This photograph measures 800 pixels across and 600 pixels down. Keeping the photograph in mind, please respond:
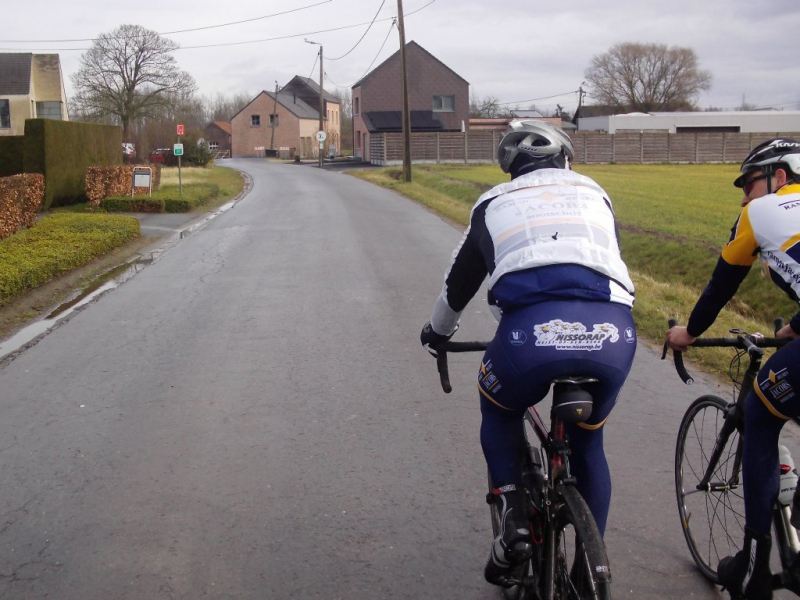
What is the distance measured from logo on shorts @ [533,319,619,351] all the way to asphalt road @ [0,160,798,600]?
1.39 meters

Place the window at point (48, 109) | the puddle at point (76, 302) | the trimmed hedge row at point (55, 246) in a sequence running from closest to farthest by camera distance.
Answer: the puddle at point (76, 302) < the trimmed hedge row at point (55, 246) < the window at point (48, 109)

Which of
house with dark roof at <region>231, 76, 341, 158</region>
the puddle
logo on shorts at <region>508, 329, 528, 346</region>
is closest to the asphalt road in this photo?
the puddle

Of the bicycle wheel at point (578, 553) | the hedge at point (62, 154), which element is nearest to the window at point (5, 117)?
the hedge at point (62, 154)

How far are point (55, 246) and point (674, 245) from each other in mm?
10015

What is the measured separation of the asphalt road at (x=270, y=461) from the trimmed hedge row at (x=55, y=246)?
159 cm

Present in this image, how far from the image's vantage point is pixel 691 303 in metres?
9.53

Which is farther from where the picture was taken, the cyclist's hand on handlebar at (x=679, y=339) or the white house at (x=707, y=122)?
the white house at (x=707, y=122)

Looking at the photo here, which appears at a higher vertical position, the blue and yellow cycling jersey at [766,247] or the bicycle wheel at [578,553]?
the blue and yellow cycling jersey at [766,247]

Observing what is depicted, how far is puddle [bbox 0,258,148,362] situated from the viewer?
812cm

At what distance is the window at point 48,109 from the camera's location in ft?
164

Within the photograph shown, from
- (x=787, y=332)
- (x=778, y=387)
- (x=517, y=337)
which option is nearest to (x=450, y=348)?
(x=517, y=337)

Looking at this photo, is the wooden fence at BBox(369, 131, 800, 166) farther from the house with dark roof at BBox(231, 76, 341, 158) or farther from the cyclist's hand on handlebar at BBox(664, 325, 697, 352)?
the cyclist's hand on handlebar at BBox(664, 325, 697, 352)

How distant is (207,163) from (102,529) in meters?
50.9

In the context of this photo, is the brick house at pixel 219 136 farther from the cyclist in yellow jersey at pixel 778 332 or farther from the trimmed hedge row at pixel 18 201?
the cyclist in yellow jersey at pixel 778 332
